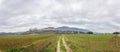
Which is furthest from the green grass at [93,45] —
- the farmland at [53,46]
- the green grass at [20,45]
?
the green grass at [20,45]

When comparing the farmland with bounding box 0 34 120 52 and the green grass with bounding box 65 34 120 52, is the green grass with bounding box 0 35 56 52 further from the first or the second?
the green grass with bounding box 65 34 120 52

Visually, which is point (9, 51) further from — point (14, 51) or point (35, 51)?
point (35, 51)

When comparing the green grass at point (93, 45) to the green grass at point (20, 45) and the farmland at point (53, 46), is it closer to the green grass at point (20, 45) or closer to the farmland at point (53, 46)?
the farmland at point (53, 46)

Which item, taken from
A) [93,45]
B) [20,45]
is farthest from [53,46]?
[20,45]

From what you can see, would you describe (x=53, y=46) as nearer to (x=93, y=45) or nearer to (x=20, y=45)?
(x=93, y=45)

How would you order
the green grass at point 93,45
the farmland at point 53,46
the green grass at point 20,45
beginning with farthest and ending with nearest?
1. the green grass at point 93,45
2. the farmland at point 53,46
3. the green grass at point 20,45

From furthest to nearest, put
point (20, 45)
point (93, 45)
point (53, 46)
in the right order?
1. point (93, 45)
2. point (53, 46)
3. point (20, 45)

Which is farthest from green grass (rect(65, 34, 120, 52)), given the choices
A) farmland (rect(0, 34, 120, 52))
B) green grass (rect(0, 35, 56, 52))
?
green grass (rect(0, 35, 56, 52))

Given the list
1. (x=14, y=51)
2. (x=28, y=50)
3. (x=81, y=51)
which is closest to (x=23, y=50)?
(x=28, y=50)

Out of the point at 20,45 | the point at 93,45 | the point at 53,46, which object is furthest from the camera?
the point at 93,45

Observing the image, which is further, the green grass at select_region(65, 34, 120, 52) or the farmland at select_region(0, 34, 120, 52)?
the green grass at select_region(65, 34, 120, 52)

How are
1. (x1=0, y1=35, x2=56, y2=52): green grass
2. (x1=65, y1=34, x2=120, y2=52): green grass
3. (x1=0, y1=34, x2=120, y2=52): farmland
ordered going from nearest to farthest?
1. (x1=0, y1=35, x2=56, y2=52): green grass
2. (x1=0, y1=34, x2=120, y2=52): farmland
3. (x1=65, y1=34, x2=120, y2=52): green grass

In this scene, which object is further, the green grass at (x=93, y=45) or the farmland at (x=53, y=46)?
the green grass at (x=93, y=45)

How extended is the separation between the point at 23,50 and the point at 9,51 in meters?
5.27
